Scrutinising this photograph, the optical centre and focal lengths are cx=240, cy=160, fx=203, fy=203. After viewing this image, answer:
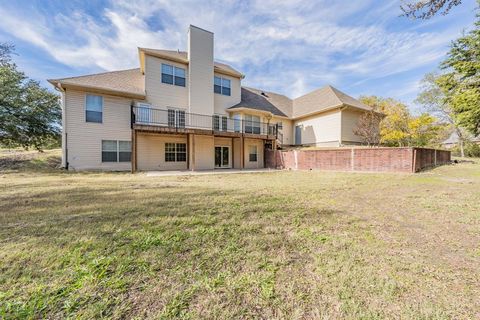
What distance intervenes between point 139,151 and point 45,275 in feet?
40.7

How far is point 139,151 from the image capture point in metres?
13.3

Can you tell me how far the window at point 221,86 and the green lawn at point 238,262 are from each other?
13718mm

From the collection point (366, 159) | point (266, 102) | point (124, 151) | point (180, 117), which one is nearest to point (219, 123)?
point (180, 117)

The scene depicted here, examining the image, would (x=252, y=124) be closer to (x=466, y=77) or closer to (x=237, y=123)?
(x=237, y=123)

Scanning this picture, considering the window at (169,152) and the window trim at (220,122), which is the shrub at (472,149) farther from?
the window at (169,152)

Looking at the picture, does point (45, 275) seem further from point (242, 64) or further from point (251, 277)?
point (242, 64)

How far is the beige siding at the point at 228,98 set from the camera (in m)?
16.2

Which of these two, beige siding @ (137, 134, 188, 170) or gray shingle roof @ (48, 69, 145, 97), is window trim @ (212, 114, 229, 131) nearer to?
beige siding @ (137, 134, 188, 170)

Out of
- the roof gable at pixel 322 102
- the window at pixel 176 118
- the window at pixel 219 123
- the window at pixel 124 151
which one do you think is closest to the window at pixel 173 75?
the window at pixel 176 118

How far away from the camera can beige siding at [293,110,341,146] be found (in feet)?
54.9

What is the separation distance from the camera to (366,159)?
11.4 m

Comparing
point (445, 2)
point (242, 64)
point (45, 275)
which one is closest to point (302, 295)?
point (45, 275)

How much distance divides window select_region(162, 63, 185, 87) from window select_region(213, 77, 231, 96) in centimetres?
260

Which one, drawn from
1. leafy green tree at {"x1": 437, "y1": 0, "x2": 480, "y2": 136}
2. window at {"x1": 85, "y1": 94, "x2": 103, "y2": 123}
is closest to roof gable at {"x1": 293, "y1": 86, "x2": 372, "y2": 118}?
leafy green tree at {"x1": 437, "y1": 0, "x2": 480, "y2": 136}
